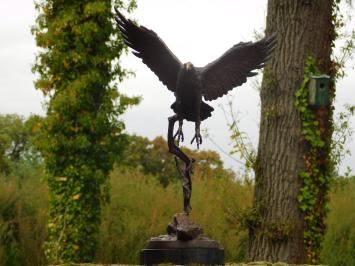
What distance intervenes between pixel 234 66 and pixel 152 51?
729mm

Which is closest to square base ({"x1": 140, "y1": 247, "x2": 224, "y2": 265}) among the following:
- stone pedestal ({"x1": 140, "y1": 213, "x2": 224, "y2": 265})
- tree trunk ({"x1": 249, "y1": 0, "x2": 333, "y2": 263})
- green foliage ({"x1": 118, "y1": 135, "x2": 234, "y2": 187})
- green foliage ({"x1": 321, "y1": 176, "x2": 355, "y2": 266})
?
stone pedestal ({"x1": 140, "y1": 213, "x2": 224, "y2": 265})

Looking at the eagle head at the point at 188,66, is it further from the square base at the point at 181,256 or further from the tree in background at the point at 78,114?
the tree in background at the point at 78,114

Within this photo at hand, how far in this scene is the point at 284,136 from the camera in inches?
392

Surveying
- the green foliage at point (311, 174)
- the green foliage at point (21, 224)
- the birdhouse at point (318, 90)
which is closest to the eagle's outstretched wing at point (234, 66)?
the birdhouse at point (318, 90)

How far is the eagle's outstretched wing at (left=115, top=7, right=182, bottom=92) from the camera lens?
656cm

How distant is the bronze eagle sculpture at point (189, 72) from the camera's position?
6.42m

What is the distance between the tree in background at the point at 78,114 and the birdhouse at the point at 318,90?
335 cm

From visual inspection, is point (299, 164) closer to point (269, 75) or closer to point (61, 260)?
point (269, 75)

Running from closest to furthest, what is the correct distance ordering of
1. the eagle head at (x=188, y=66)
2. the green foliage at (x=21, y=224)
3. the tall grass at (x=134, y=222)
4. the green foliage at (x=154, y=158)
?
the eagle head at (x=188, y=66) → the green foliage at (x=21, y=224) → the tall grass at (x=134, y=222) → the green foliage at (x=154, y=158)

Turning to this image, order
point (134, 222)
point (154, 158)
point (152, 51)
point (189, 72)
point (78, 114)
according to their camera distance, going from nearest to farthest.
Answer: point (189, 72) → point (152, 51) → point (78, 114) → point (134, 222) → point (154, 158)

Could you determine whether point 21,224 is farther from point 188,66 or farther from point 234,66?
point 188,66

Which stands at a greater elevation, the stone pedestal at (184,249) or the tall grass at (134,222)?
the tall grass at (134,222)

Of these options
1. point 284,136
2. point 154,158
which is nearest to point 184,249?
point 284,136

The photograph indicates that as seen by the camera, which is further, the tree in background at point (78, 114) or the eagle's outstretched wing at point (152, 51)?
the tree in background at point (78, 114)
